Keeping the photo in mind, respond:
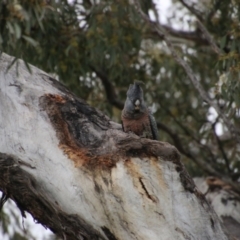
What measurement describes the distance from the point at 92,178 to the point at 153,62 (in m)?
4.46

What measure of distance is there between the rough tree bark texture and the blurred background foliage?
1.70 m

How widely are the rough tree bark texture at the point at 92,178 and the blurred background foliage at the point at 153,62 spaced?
1701 millimetres

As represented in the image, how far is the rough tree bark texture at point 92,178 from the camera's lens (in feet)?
13.9

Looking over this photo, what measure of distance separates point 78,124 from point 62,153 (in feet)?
0.73

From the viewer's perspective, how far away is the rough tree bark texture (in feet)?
13.9

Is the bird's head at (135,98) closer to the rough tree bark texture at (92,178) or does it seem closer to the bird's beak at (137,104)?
the bird's beak at (137,104)

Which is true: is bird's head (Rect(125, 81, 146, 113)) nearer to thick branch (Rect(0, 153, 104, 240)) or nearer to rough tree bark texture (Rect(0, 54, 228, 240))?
rough tree bark texture (Rect(0, 54, 228, 240))

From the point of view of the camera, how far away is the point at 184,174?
431cm

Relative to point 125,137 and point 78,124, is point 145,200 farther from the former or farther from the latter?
point 78,124

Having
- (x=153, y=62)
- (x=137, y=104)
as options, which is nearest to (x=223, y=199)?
(x=137, y=104)

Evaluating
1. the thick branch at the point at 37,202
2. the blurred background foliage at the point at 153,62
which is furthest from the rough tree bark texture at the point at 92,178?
the blurred background foliage at the point at 153,62

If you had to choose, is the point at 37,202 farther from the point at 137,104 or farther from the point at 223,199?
the point at 223,199

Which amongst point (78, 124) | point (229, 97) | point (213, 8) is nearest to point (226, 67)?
point (229, 97)

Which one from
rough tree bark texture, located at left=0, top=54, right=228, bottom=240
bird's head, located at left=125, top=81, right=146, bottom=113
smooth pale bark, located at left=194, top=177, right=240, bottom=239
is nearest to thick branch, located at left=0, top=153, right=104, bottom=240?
rough tree bark texture, located at left=0, top=54, right=228, bottom=240
